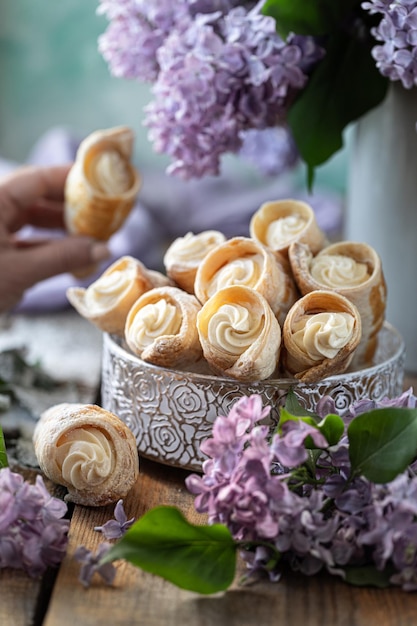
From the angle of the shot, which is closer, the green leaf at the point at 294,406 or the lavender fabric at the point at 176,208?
the green leaf at the point at 294,406

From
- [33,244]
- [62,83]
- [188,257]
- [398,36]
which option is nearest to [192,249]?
[188,257]

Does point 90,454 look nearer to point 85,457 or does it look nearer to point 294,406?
point 85,457

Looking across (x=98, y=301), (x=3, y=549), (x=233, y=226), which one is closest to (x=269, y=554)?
(x=3, y=549)

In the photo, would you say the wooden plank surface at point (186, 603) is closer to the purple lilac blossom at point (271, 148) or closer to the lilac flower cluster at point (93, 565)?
the lilac flower cluster at point (93, 565)

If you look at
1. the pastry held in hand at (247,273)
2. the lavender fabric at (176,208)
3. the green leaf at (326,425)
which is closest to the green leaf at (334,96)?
the pastry held in hand at (247,273)

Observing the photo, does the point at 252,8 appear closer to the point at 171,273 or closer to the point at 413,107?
the point at 413,107

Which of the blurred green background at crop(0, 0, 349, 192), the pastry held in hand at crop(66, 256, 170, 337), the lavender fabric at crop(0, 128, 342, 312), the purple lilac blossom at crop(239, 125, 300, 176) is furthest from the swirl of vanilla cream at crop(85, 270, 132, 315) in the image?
the blurred green background at crop(0, 0, 349, 192)
